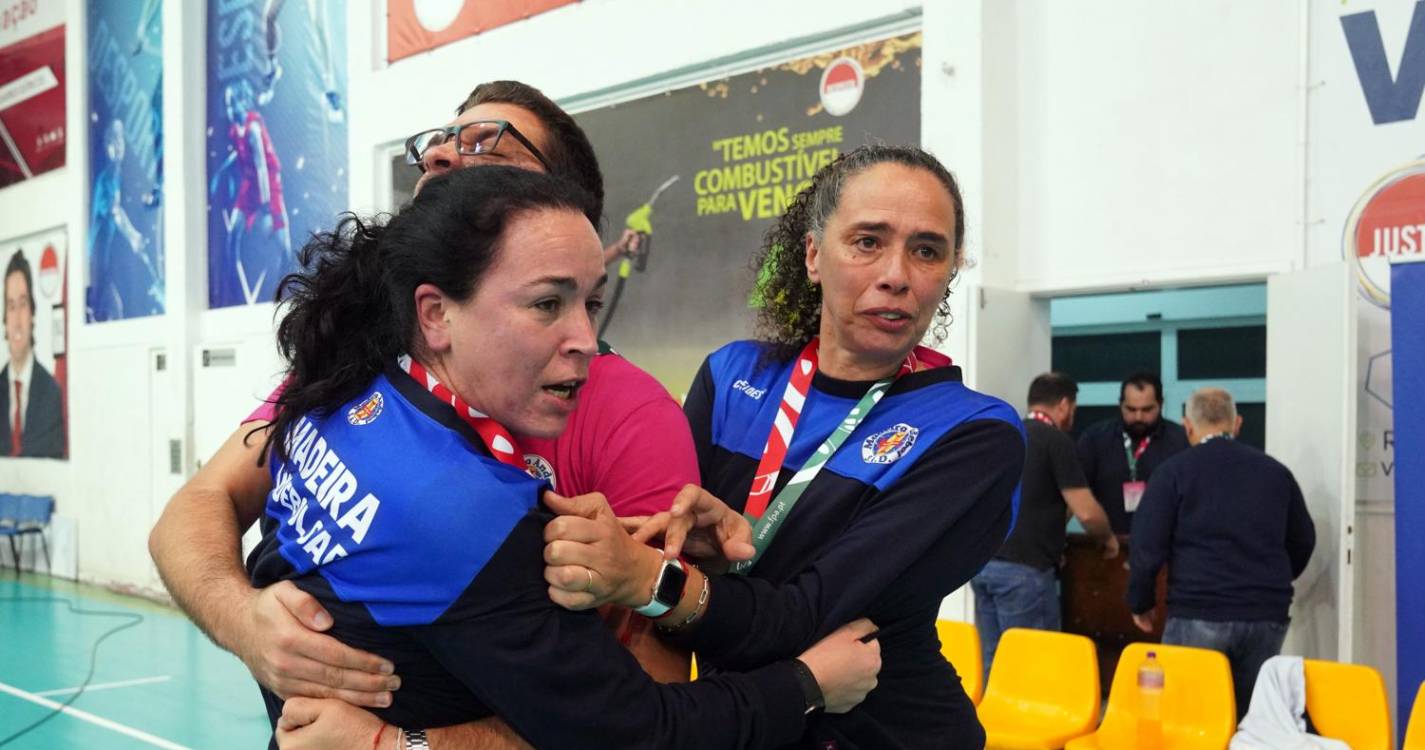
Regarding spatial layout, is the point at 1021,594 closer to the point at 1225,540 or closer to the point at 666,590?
the point at 1225,540

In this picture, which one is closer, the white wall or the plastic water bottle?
the plastic water bottle

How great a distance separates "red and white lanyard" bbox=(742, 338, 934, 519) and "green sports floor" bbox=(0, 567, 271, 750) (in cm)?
500

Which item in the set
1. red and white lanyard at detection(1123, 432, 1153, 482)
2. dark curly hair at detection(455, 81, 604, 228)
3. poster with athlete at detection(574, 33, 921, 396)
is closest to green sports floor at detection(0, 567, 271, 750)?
poster with athlete at detection(574, 33, 921, 396)

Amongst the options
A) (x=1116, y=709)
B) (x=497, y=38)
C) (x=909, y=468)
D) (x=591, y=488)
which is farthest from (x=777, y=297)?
(x=497, y=38)

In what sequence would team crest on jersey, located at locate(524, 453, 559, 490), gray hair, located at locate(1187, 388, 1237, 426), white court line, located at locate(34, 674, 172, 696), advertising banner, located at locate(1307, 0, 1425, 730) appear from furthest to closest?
white court line, located at locate(34, 674, 172, 696), gray hair, located at locate(1187, 388, 1237, 426), advertising banner, located at locate(1307, 0, 1425, 730), team crest on jersey, located at locate(524, 453, 559, 490)

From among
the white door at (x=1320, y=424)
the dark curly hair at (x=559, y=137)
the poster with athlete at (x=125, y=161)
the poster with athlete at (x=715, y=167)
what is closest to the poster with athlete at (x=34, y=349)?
the poster with athlete at (x=125, y=161)

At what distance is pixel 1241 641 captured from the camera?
15.0 feet

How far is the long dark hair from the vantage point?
131 cm

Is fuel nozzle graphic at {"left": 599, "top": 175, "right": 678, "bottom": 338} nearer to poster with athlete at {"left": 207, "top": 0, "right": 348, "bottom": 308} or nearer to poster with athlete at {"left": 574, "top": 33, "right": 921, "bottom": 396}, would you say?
poster with athlete at {"left": 574, "top": 33, "right": 921, "bottom": 396}

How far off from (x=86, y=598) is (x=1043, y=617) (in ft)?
30.9

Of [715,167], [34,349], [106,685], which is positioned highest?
[715,167]

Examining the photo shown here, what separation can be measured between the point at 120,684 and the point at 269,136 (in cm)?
518

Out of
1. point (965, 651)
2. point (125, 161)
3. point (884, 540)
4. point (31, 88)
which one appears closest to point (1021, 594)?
point (965, 651)

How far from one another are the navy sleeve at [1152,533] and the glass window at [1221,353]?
542 cm
